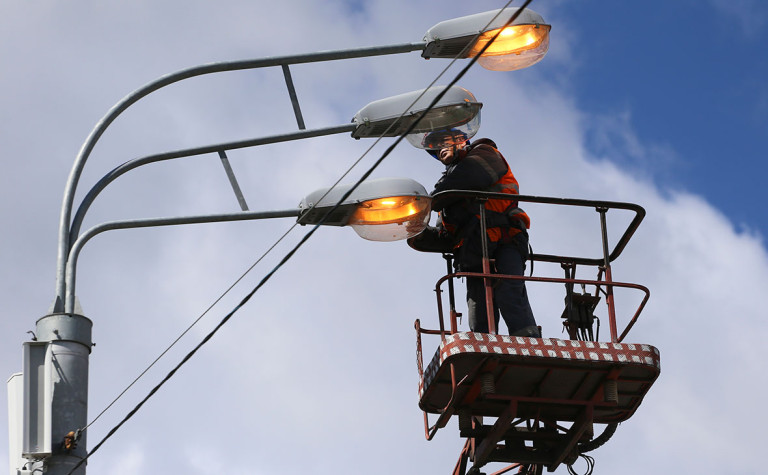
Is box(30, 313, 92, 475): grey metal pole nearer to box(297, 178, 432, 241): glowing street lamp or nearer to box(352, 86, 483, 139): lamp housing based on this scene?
box(297, 178, 432, 241): glowing street lamp

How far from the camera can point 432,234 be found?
40.4 ft

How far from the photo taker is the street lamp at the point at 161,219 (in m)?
8.01

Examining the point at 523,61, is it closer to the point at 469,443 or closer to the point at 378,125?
the point at 378,125

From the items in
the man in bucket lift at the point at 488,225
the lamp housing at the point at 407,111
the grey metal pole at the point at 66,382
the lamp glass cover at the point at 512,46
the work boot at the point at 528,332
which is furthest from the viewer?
the man in bucket lift at the point at 488,225

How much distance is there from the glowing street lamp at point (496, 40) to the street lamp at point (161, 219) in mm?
12

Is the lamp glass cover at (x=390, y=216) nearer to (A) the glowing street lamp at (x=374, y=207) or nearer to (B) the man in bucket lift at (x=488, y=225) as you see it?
(A) the glowing street lamp at (x=374, y=207)

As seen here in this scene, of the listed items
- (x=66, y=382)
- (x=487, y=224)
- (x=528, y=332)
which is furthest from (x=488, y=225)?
(x=66, y=382)

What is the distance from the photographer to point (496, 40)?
998 centimetres

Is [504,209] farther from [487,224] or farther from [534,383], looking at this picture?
[534,383]

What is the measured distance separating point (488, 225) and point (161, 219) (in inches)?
151

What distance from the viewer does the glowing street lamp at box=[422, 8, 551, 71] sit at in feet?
31.9

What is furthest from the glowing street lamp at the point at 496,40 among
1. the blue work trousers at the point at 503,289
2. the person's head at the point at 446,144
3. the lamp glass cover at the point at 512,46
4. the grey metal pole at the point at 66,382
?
the grey metal pole at the point at 66,382

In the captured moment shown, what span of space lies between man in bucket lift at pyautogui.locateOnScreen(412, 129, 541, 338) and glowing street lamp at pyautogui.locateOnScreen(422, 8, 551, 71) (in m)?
1.12

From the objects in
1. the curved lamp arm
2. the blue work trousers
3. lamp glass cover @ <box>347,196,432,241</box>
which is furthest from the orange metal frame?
the curved lamp arm
